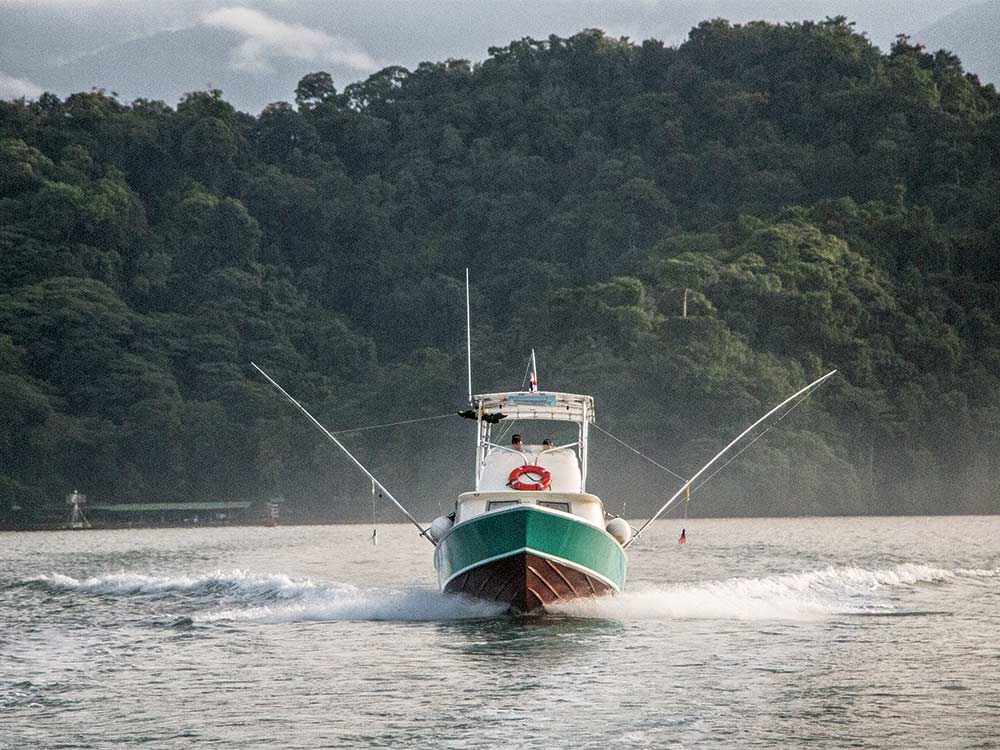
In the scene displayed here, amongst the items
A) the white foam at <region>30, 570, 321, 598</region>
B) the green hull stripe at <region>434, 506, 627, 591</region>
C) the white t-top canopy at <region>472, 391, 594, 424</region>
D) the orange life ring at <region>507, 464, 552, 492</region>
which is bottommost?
the white foam at <region>30, 570, 321, 598</region>

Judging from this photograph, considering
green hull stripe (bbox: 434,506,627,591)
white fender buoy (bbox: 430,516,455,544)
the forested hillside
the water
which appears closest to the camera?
the water

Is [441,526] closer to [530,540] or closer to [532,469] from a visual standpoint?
[532,469]

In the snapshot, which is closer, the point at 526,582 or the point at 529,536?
the point at 529,536

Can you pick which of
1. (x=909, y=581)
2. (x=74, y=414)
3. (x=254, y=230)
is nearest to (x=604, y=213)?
(x=254, y=230)

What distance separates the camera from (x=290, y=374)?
359 feet

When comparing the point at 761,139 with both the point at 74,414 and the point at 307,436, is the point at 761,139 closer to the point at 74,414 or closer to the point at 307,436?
the point at 307,436

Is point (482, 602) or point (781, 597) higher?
point (482, 602)

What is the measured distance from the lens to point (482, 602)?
90.2 ft

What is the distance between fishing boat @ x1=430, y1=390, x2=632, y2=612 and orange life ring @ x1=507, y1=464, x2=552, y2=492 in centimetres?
2

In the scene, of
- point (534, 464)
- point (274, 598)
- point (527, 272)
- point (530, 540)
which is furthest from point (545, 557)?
point (527, 272)

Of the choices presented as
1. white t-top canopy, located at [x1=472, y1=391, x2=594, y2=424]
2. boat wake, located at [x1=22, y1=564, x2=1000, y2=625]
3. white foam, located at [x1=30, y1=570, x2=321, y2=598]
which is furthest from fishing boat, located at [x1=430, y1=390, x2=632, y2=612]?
white foam, located at [x1=30, y1=570, x2=321, y2=598]

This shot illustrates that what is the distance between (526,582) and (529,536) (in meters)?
0.94

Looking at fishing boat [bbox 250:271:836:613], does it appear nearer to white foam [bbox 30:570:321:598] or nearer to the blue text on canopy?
the blue text on canopy

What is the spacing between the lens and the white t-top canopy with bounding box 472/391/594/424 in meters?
30.0
